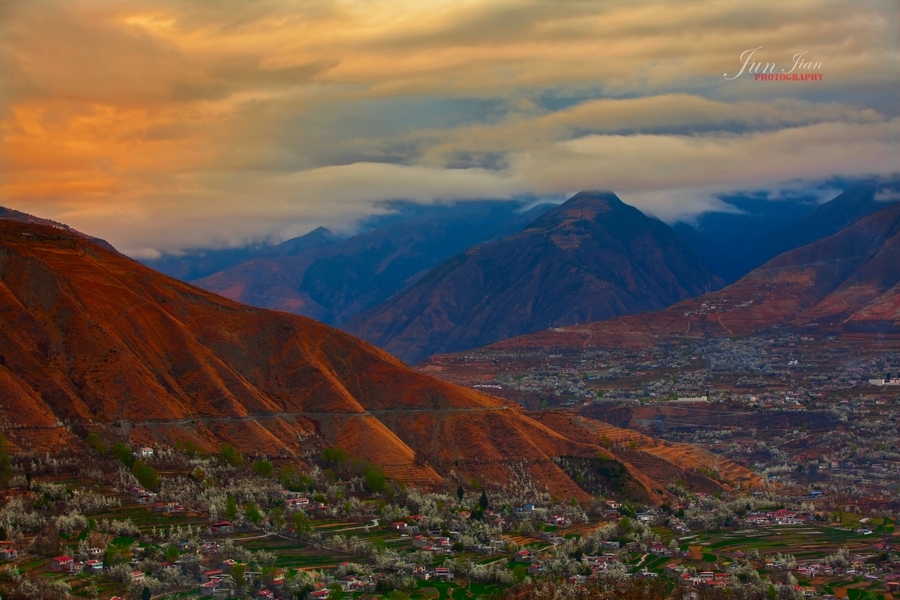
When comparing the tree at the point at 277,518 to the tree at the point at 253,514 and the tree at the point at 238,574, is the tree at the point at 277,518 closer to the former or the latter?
the tree at the point at 253,514

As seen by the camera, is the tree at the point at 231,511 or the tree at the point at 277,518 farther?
the tree at the point at 277,518

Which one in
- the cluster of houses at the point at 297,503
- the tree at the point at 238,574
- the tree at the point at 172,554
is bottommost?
the tree at the point at 238,574

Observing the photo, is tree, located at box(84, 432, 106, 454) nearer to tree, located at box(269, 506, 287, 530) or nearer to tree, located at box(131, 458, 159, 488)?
tree, located at box(131, 458, 159, 488)

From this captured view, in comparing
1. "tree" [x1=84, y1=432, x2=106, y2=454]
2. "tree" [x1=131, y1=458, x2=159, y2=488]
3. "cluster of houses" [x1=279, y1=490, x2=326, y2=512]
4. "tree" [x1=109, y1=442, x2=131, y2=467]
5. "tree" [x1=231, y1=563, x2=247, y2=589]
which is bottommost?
"tree" [x1=231, y1=563, x2=247, y2=589]

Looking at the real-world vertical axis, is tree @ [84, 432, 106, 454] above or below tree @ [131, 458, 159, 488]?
above

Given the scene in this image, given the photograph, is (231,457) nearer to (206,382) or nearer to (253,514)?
(206,382)

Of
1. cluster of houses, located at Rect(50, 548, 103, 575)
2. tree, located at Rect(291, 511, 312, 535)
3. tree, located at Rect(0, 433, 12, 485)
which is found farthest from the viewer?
tree, located at Rect(291, 511, 312, 535)

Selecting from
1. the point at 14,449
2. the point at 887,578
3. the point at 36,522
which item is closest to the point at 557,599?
the point at 887,578

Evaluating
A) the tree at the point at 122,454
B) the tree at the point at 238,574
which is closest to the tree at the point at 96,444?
the tree at the point at 122,454

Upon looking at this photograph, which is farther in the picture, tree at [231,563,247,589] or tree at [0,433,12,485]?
tree at [0,433,12,485]

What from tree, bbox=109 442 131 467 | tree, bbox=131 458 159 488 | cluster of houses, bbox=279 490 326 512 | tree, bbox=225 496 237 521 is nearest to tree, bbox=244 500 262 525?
tree, bbox=225 496 237 521
